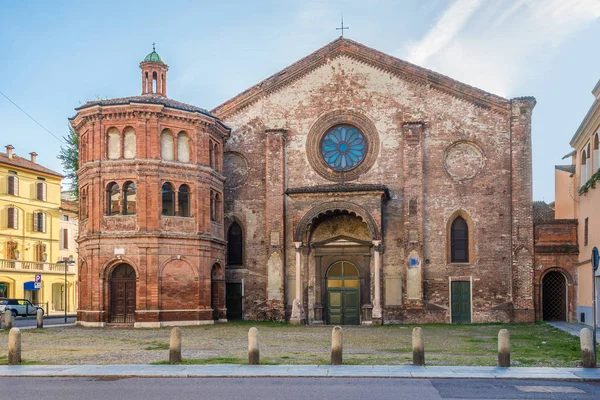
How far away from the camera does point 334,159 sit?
35.0 m

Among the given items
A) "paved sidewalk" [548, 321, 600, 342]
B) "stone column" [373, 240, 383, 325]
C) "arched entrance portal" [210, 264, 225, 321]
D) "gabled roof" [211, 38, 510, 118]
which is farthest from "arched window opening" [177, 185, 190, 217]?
"paved sidewalk" [548, 321, 600, 342]

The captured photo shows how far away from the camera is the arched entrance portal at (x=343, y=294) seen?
33.8 meters

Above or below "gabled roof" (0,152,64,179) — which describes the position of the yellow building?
below

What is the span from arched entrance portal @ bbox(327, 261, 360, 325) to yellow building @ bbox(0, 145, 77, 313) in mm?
26406

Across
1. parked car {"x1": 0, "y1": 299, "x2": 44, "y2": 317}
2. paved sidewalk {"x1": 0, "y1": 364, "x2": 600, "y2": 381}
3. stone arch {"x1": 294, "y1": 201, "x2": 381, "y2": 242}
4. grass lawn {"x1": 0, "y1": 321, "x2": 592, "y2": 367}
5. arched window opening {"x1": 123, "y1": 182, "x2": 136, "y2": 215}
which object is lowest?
parked car {"x1": 0, "y1": 299, "x2": 44, "y2": 317}

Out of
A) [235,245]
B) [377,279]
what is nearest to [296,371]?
[377,279]

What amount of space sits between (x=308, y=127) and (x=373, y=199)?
5.35m

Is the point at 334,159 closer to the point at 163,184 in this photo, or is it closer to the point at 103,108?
the point at 163,184

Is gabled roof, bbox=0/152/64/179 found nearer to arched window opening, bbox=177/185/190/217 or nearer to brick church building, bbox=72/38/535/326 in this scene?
brick church building, bbox=72/38/535/326

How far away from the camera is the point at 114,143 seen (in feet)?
104

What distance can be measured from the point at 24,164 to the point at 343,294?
1344 inches

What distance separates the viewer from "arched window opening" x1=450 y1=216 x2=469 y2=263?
3341 cm

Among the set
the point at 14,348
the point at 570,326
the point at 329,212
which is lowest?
the point at 570,326

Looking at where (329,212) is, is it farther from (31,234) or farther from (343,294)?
(31,234)
